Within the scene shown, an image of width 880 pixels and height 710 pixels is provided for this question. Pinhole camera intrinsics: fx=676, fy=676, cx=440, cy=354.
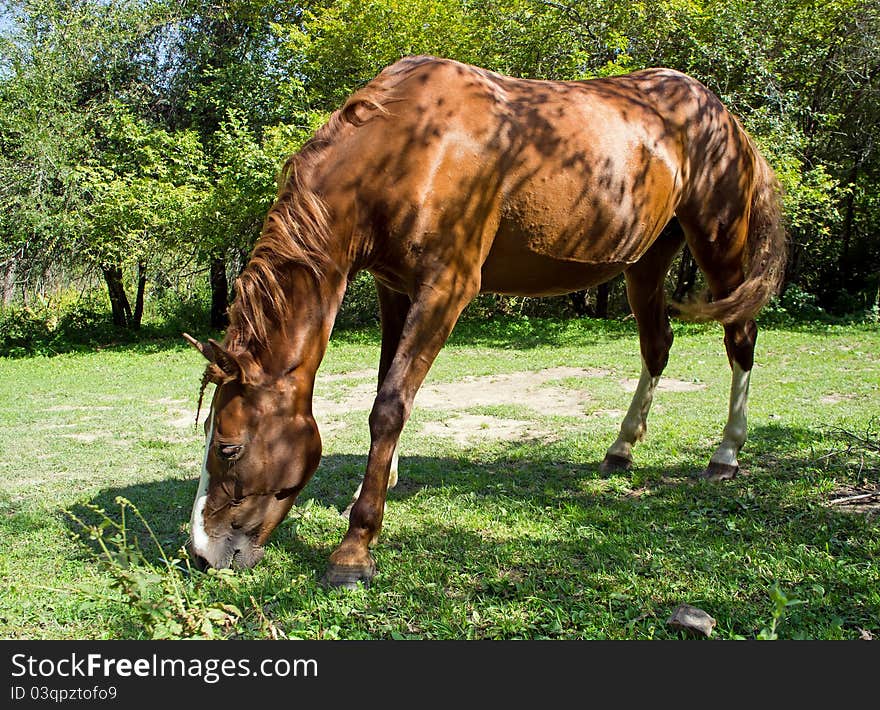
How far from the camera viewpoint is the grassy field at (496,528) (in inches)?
103

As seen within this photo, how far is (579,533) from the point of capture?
3.56 meters

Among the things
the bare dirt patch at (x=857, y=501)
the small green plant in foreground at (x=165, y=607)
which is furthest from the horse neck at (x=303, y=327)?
the bare dirt patch at (x=857, y=501)

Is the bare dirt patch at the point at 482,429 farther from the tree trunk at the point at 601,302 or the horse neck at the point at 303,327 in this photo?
the tree trunk at the point at 601,302

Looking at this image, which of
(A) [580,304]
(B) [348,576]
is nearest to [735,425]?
(B) [348,576]

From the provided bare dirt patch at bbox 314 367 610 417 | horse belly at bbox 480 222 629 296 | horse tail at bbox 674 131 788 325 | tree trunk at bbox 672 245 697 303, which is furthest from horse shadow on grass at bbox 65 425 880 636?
tree trunk at bbox 672 245 697 303

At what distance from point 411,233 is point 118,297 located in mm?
18007

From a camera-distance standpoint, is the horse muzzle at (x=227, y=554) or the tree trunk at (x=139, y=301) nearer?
the horse muzzle at (x=227, y=554)

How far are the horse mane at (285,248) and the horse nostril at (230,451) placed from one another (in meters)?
0.42

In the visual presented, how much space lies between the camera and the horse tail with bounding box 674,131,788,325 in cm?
436

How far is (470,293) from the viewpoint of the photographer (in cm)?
332

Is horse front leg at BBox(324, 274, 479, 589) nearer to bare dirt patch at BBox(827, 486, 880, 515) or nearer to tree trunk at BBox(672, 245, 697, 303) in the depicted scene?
bare dirt patch at BBox(827, 486, 880, 515)

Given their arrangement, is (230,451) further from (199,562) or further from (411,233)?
(411,233)

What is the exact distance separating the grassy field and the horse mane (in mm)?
952

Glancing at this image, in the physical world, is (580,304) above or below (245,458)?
below
